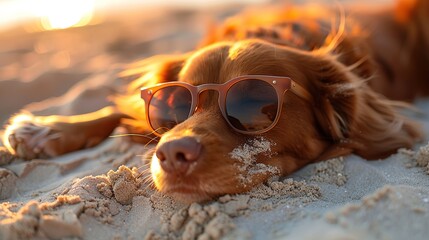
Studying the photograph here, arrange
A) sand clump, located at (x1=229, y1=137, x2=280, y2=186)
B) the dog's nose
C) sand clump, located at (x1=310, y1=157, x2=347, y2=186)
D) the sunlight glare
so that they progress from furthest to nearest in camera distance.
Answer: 1. the sunlight glare
2. sand clump, located at (x1=310, y1=157, x2=347, y2=186)
3. sand clump, located at (x1=229, y1=137, x2=280, y2=186)
4. the dog's nose

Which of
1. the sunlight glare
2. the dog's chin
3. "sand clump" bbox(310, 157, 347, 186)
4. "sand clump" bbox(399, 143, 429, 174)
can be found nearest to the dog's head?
the dog's chin

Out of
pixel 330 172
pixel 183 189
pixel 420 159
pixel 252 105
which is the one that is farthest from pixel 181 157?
pixel 420 159

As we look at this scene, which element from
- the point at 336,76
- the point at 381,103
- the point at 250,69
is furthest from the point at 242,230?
the point at 381,103

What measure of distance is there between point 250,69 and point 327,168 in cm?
60

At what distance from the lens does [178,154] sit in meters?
1.99

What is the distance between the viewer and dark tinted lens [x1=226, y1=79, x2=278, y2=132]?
2.30 m

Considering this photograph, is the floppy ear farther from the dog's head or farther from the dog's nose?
the dog's nose

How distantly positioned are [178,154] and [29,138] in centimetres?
137

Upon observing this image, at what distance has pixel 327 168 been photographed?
7.93 ft

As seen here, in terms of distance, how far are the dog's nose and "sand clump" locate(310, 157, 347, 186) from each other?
61 centimetres

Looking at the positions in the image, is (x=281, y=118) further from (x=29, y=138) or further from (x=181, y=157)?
(x=29, y=138)

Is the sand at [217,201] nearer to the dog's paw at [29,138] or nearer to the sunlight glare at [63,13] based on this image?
the dog's paw at [29,138]

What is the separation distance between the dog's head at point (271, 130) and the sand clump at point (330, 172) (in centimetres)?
10

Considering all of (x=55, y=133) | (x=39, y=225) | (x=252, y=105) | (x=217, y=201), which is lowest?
(x=55, y=133)
